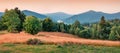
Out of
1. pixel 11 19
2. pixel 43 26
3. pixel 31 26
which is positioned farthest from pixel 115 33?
pixel 31 26

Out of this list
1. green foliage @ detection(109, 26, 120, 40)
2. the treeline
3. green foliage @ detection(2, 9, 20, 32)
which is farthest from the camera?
green foliage @ detection(109, 26, 120, 40)

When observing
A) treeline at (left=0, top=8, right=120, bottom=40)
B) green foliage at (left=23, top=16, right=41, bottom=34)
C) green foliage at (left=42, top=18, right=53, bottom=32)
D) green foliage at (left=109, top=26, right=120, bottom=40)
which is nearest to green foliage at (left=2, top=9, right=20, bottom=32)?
treeline at (left=0, top=8, right=120, bottom=40)

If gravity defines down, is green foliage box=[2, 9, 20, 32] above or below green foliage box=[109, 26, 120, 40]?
above

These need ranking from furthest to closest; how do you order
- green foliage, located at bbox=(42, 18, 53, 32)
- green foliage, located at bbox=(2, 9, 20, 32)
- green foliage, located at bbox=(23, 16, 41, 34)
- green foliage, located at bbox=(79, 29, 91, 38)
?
green foliage, located at bbox=(79, 29, 91, 38) < green foliage, located at bbox=(42, 18, 53, 32) < green foliage, located at bbox=(2, 9, 20, 32) < green foliage, located at bbox=(23, 16, 41, 34)

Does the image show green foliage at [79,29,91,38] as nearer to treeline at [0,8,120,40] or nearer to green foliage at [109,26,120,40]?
treeline at [0,8,120,40]

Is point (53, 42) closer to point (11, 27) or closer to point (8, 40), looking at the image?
point (8, 40)

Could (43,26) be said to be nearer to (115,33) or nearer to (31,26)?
(115,33)

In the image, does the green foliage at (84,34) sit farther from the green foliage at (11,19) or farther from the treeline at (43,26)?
the green foliage at (11,19)

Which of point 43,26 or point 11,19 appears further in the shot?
point 43,26

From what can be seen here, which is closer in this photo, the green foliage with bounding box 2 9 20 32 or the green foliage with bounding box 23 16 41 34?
the green foliage with bounding box 23 16 41 34

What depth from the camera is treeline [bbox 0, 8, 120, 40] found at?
246ft

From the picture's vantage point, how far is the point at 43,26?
350 ft

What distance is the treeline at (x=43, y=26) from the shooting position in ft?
246

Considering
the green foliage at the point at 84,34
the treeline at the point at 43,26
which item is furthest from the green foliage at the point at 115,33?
the green foliage at the point at 84,34
